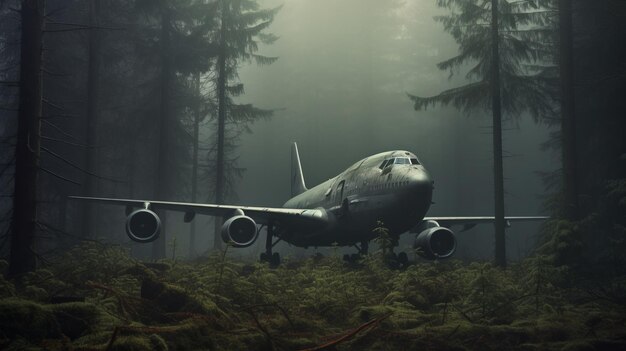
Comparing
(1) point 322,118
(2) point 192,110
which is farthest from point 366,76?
(2) point 192,110

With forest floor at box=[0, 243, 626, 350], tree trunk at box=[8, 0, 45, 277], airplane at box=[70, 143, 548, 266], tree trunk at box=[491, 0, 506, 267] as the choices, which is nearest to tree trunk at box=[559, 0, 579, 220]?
tree trunk at box=[491, 0, 506, 267]

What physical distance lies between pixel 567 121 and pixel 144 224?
15.0m

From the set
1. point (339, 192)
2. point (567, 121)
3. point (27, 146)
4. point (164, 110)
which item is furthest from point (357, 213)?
point (164, 110)

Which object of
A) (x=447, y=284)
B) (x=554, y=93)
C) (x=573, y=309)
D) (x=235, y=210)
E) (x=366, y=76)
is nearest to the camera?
(x=573, y=309)

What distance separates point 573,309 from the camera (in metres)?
7.54

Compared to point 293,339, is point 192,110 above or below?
above

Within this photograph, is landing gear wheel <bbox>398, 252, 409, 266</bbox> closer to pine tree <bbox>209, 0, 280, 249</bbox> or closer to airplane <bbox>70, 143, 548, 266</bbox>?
airplane <bbox>70, 143, 548, 266</bbox>

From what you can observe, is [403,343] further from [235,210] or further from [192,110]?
[192,110]

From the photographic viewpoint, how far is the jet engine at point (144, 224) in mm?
14219

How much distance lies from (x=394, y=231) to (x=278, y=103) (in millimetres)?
47334

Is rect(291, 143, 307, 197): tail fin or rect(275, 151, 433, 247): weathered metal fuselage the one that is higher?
rect(291, 143, 307, 197): tail fin

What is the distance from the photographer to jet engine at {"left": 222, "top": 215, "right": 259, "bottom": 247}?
47.7 ft

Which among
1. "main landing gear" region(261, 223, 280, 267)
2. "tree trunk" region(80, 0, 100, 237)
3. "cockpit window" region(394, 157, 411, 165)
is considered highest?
"tree trunk" region(80, 0, 100, 237)

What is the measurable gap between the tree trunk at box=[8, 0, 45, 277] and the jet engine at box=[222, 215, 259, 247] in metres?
5.82
